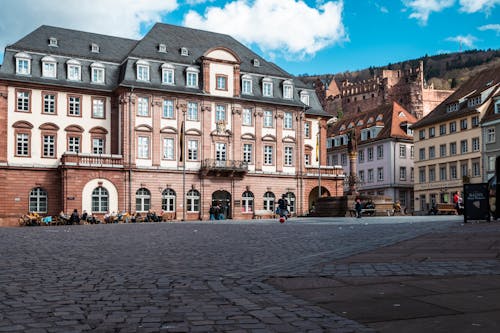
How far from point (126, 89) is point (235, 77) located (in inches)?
398

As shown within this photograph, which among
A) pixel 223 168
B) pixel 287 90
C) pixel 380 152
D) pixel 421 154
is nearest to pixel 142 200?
pixel 223 168

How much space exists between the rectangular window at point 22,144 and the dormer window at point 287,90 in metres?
23.1

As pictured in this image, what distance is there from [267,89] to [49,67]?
19.2 meters

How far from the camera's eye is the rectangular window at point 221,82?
5584 centimetres

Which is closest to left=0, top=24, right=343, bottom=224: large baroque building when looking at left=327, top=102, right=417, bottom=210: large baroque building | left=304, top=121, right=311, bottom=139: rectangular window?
left=304, top=121, right=311, bottom=139: rectangular window

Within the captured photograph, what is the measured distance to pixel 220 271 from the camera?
9164 millimetres

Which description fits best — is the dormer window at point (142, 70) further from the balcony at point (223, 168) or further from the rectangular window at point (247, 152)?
the rectangular window at point (247, 152)

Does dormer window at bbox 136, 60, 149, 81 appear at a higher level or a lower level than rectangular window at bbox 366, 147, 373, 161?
higher

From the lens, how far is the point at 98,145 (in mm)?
52469

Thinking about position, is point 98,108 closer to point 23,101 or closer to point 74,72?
point 74,72

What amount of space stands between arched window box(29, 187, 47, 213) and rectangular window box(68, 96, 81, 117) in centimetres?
659

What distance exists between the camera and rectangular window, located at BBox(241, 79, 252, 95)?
57344mm

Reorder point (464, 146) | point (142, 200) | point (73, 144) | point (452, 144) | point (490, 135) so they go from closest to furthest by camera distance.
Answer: point (73, 144) < point (142, 200) < point (490, 135) < point (464, 146) < point (452, 144)

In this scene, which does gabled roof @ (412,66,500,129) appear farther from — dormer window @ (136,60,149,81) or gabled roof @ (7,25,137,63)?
gabled roof @ (7,25,137,63)
